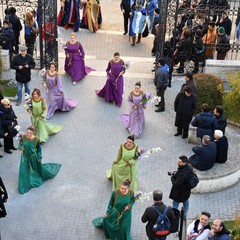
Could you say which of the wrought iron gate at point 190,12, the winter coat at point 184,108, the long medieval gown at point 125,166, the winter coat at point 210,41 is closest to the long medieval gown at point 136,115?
the winter coat at point 184,108

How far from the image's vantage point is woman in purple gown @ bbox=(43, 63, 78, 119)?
49.0 feet

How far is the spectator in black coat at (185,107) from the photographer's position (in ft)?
45.9

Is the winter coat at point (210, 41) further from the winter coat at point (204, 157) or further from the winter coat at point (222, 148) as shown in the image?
the winter coat at point (204, 157)

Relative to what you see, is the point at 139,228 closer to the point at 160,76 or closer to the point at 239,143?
the point at 239,143

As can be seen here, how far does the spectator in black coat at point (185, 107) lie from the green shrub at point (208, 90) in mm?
757

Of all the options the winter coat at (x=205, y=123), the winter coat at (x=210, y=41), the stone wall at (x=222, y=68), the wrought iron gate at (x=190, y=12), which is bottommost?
the winter coat at (x=205, y=123)

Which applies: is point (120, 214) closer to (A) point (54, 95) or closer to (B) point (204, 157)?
(B) point (204, 157)

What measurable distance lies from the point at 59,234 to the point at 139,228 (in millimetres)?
1577

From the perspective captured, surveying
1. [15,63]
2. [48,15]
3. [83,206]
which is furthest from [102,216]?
[48,15]

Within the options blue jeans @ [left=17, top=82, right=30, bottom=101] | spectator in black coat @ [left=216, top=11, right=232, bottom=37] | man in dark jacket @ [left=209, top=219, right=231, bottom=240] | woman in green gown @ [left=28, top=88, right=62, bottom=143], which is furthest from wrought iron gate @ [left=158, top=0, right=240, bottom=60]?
man in dark jacket @ [left=209, top=219, right=231, bottom=240]

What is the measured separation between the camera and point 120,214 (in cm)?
1062

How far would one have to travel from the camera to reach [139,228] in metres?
11.5

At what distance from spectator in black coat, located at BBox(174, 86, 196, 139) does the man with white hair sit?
161 centimetres

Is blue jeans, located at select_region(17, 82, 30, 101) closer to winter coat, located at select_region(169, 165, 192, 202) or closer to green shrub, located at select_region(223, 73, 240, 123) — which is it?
green shrub, located at select_region(223, 73, 240, 123)
